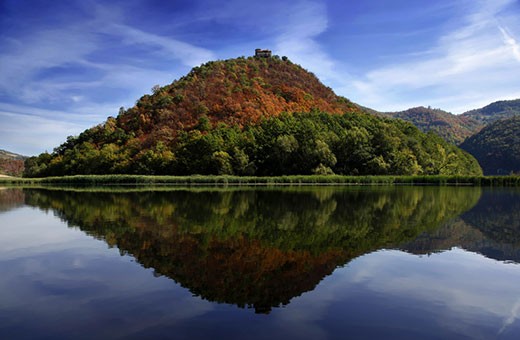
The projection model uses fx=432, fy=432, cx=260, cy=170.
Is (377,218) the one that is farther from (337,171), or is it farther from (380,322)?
(337,171)

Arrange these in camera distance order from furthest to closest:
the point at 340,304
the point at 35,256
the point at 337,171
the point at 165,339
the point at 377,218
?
1. the point at 337,171
2. the point at 377,218
3. the point at 35,256
4. the point at 340,304
5. the point at 165,339

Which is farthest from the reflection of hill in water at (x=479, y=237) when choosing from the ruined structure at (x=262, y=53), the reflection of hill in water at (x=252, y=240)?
the ruined structure at (x=262, y=53)

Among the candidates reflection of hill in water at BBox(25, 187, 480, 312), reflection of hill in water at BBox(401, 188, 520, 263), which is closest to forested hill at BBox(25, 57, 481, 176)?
reflection of hill in water at BBox(25, 187, 480, 312)

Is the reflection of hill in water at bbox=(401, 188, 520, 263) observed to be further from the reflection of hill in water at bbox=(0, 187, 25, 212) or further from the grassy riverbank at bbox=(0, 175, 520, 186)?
the grassy riverbank at bbox=(0, 175, 520, 186)

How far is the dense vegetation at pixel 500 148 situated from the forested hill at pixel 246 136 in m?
34.9

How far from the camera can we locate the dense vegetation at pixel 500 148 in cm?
16262

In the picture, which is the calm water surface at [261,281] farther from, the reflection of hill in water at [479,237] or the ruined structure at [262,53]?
the ruined structure at [262,53]

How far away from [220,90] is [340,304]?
116 metres

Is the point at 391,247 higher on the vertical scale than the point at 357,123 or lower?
lower

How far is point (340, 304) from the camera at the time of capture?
28.0 feet

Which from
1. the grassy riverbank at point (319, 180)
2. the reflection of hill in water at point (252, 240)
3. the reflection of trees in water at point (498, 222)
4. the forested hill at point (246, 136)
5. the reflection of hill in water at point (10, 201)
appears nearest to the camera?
the reflection of hill in water at point (252, 240)

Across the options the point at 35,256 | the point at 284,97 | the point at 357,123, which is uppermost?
the point at 284,97

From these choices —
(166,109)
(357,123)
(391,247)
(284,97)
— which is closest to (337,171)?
(357,123)

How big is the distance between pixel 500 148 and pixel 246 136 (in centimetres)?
12427
